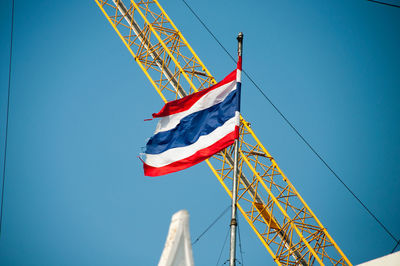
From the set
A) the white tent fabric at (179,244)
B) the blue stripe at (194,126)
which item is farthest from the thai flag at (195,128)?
the white tent fabric at (179,244)

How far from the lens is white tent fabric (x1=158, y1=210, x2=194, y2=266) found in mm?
8406

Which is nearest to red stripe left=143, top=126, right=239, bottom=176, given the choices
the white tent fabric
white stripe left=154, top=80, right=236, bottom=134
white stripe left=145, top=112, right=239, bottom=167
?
white stripe left=145, top=112, right=239, bottom=167

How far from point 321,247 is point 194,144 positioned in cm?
2030

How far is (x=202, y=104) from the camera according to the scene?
16.7 meters

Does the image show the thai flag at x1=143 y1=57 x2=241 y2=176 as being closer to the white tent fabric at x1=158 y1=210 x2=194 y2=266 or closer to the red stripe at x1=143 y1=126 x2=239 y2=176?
the red stripe at x1=143 y1=126 x2=239 y2=176

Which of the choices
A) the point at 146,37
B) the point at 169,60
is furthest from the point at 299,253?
the point at 146,37

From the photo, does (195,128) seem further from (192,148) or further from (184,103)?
(184,103)

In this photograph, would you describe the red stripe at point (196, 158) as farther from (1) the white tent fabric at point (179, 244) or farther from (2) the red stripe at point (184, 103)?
(1) the white tent fabric at point (179, 244)

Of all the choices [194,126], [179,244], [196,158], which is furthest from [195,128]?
[179,244]

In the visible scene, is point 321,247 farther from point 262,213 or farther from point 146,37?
point 146,37

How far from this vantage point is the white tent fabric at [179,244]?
27.6 ft

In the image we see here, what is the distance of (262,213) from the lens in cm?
3312

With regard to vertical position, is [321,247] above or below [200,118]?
below

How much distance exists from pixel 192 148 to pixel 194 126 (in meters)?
0.78
